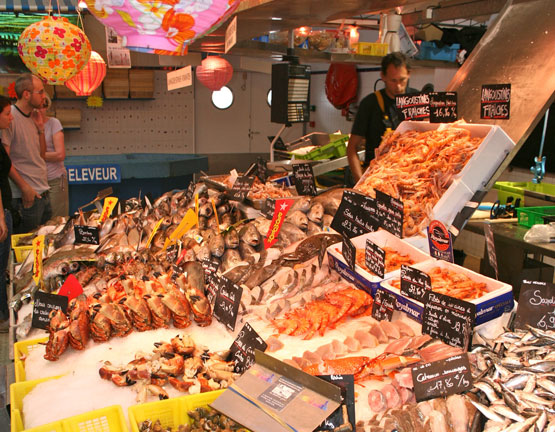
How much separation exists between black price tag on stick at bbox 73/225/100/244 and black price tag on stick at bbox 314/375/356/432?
2563mm

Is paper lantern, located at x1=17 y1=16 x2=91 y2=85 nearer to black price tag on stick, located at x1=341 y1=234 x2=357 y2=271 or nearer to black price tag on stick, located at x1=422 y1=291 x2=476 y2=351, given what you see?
black price tag on stick, located at x1=341 y1=234 x2=357 y2=271

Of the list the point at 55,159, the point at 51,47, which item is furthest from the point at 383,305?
the point at 55,159

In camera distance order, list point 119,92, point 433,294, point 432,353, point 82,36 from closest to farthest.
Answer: point 432,353 → point 433,294 → point 82,36 → point 119,92

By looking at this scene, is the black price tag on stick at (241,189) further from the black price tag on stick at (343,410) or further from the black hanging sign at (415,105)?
the black price tag on stick at (343,410)

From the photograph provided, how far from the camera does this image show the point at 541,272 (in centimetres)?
443

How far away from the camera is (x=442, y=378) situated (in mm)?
1907

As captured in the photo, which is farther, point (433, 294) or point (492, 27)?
point (492, 27)

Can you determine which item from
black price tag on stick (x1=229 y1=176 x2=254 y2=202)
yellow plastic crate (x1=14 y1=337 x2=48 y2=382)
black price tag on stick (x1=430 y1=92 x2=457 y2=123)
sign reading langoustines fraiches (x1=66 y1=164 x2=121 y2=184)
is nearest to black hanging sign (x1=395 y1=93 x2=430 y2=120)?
black price tag on stick (x1=430 y1=92 x2=457 y2=123)

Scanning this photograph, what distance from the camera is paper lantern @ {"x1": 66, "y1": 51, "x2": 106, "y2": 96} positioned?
691 cm

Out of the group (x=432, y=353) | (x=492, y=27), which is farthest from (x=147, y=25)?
(x=492, y=27)

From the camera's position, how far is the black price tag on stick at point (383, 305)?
2.63 m

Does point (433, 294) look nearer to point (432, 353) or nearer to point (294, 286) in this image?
point (432, 353)

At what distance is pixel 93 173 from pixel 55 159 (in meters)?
3.02

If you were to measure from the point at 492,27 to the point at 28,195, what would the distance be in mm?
4815
